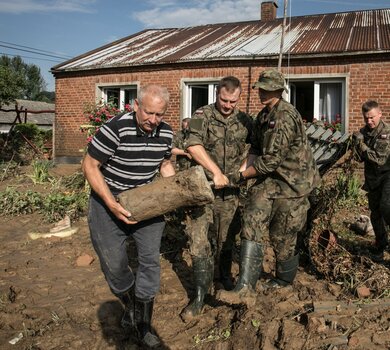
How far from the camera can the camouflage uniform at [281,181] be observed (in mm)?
3678

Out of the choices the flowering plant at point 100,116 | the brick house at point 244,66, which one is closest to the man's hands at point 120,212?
the flowering plant at point 100,116

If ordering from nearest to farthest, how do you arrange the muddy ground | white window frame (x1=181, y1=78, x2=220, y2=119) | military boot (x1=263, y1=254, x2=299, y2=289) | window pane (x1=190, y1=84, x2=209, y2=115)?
the muddy ground → military boot (x1=263, y1=254, x2=299, y2=289) → white window frame (x1=181, y1=78, x2=220, y2=119) → window pane (x1=190, y1=84, x2=209, y2=115)

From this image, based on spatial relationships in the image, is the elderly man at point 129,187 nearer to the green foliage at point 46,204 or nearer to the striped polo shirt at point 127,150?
the striped polo shirt at point 127,150

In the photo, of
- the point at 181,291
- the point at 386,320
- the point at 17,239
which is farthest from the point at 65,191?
the point at 386,320

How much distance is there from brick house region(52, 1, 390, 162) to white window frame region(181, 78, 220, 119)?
0.03 metres

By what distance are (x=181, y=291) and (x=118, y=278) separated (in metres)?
1.18

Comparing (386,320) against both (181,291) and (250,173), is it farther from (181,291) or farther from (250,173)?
(181,291)

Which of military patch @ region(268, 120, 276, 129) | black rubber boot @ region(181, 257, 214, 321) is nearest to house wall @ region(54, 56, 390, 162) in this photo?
black rubber boot @ region(181, 257, 214, 321)

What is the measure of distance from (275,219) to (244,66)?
800 cm

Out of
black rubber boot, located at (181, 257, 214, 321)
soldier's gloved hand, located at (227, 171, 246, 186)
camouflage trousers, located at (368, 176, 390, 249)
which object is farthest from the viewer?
camouflage trousers, located at (368, 176, 390, 249)

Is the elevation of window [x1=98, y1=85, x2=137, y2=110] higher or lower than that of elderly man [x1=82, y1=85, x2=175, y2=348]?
higher

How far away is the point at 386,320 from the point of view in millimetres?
3270

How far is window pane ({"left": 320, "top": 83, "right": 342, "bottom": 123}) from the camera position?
34.6 ft

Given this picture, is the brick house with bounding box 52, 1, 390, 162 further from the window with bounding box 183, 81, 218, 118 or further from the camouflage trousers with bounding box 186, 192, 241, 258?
the camouflage trousers with bounding box 186, 192, 241, 258
